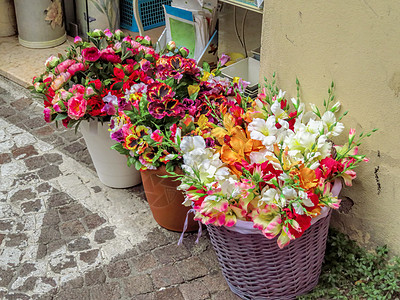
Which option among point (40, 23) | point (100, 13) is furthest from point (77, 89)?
point (40, 23)

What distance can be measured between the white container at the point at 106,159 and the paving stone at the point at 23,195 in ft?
1.33

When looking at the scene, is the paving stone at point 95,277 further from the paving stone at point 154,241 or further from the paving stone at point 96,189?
the paving stone at point 96,189

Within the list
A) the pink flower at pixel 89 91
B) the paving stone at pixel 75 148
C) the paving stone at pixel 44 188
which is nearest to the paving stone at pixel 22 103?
the paving stone at pixel 75 148

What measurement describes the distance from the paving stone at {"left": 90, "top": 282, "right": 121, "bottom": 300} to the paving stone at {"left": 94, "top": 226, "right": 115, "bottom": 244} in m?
0.32

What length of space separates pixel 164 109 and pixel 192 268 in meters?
0.79

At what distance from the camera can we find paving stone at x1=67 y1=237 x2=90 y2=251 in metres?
2.75

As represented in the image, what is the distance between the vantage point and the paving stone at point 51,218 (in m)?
2.93

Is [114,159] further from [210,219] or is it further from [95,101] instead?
[210,219]

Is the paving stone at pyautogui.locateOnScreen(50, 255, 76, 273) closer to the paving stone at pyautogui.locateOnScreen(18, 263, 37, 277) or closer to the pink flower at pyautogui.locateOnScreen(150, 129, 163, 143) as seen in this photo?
the paving stone at pyautogui.locateOnScreen(18, 263, 37, 277)

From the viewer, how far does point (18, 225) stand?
9.55 ft

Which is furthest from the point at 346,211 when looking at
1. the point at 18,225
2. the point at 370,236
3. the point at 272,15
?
the point at 18,225

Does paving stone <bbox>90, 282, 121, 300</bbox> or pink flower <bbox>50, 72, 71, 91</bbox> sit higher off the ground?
pink flower <bbox>50, 72, 71, 91</bbox>

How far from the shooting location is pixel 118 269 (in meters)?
2.62

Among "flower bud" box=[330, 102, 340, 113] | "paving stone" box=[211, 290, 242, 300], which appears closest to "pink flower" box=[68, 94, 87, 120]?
"paving stone" box=[211, 290, 242, 300]
